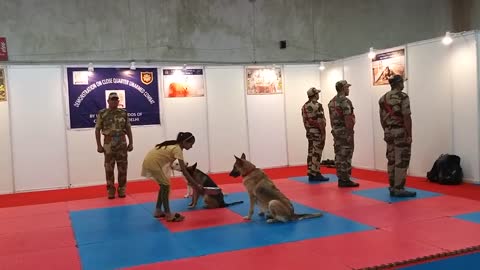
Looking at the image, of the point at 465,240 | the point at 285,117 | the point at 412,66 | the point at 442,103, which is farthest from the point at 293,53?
the point at 465,240

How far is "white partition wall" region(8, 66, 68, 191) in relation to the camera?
1043 cm

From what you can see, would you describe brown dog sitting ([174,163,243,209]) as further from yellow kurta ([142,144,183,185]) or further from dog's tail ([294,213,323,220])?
dog's tail ([294,213,323,220])

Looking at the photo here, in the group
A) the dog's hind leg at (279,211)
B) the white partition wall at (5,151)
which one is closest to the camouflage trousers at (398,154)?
the dog's hind leg at (279,211)

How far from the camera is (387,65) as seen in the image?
10.7 metres

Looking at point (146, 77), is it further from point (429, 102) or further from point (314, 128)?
point (429, 102)

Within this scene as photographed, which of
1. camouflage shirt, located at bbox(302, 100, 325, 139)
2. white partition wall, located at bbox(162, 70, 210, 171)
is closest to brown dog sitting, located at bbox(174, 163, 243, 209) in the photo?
camouflage shirt, located at bbox(302, 100, 325, 139)

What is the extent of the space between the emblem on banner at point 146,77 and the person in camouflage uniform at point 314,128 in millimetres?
3934

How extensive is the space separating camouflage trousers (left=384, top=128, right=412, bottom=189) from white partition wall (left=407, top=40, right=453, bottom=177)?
2.18m

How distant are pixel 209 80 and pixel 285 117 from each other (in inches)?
91.1

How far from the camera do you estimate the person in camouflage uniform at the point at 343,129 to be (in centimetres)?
877

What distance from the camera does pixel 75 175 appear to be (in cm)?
1090

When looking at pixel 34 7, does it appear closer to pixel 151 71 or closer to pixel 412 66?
pixel 151 71

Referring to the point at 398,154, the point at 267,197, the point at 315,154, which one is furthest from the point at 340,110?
the point at 267,197

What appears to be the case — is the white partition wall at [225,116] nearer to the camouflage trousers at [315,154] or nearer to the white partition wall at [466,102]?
the camouflage trousers at [315,154]
